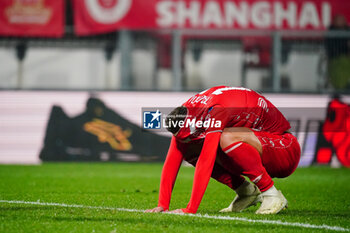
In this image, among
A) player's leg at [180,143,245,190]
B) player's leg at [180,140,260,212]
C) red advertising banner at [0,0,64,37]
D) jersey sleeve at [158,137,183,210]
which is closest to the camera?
jersey sleeve at [158,137,183,210]

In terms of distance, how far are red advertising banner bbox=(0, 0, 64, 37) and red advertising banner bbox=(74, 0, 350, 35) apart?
55 centimetres

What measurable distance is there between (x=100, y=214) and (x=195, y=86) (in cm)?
1082

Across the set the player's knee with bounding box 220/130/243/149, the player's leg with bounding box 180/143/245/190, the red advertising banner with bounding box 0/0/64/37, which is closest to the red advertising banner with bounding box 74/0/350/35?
the red advertising banner with bounding box 0/0/64/37

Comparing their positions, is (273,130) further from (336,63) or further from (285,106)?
(336,63)

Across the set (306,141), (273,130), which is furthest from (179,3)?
(273,130)

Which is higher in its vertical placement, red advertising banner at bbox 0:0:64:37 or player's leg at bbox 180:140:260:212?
red advertising banner at bbox 0:0:64:37

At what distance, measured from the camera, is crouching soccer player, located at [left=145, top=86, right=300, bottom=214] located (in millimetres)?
5223

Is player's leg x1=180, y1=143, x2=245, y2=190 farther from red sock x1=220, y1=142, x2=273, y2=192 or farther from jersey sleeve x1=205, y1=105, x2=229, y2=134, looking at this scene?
jersey sleeve x1=205, y1=105, x2=229, y2=134

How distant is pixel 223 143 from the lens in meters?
5.39

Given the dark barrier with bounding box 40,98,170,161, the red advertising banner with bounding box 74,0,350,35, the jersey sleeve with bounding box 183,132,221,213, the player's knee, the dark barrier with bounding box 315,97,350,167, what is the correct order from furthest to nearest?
the red advertising banner with bounding box 74,0,350,35
the dark barrier with bounding box 40,98,170,161
the dark barrier with bounding box 315,97,350,167
the player's knee
the jersey sleeve with bounding box 183,132,221,213

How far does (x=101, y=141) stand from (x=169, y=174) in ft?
25.4

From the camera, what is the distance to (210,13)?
15766 millimetres

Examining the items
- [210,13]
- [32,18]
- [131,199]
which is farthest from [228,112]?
[32,18]

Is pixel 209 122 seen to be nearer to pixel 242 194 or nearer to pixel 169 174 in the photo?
pixel 169 174
